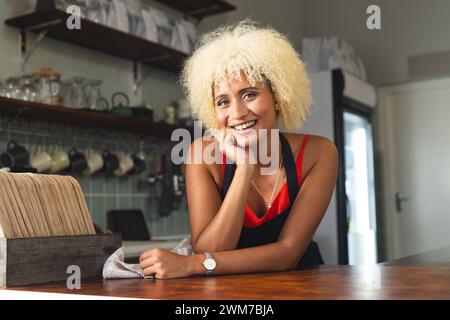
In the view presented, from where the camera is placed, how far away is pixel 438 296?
771 mm

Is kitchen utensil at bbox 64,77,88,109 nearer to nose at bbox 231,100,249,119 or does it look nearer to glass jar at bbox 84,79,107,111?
glass jar at bbox 84,79,107,111

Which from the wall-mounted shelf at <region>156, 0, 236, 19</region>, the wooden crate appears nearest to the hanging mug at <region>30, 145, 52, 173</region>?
the wall-mounted shelf at <region>156, 0, 236, 19</region>

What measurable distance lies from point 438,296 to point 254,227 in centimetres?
81

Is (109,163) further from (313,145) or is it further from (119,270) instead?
(119,270)

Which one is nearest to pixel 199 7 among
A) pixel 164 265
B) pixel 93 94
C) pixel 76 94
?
pixel 93 94

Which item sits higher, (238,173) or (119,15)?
(119,15)

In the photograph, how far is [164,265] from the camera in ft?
3.56

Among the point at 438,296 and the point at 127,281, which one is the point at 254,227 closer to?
the point at 127,281

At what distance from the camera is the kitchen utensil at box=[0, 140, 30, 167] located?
2.46 m

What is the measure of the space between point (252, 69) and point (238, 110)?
0.12 metres

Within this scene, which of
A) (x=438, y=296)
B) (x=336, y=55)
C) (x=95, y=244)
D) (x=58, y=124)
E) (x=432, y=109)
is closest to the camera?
(x=438, y=296)

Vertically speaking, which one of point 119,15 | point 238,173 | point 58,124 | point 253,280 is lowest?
point 253,280

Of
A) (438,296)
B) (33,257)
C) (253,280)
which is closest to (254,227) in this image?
(253,280)

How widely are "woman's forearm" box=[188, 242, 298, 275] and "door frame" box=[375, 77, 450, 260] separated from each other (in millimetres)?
3557
